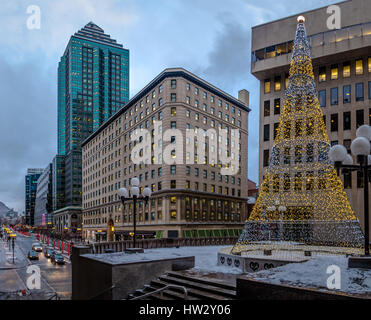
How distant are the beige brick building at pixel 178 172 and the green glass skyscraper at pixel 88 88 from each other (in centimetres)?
9127

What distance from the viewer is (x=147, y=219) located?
68.7 metres

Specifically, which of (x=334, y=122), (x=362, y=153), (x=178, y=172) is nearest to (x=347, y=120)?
(x=334, y=122)

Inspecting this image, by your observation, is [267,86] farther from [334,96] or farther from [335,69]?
[334,96]

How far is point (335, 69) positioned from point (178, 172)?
31.2 m

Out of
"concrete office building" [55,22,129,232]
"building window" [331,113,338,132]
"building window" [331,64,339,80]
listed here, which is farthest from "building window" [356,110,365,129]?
"concrete office building" [55,22,129,232]

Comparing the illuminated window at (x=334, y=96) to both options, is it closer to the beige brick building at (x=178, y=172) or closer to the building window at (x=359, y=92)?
the building window at (x=359, y=92)

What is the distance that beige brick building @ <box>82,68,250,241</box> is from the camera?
6294 centimetres

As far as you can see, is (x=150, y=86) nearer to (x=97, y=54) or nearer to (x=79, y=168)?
(x=79, y=168)

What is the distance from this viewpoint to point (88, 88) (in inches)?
7264

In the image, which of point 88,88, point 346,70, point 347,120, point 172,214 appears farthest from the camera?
point 88,88

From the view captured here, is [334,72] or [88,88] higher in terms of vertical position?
[88,88]

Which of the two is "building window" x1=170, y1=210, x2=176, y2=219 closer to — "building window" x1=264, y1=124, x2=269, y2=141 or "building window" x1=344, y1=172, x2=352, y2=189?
"building window" x1=264, y1=124, x2=269, y2=141

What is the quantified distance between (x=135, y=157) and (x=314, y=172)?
53929 mm
